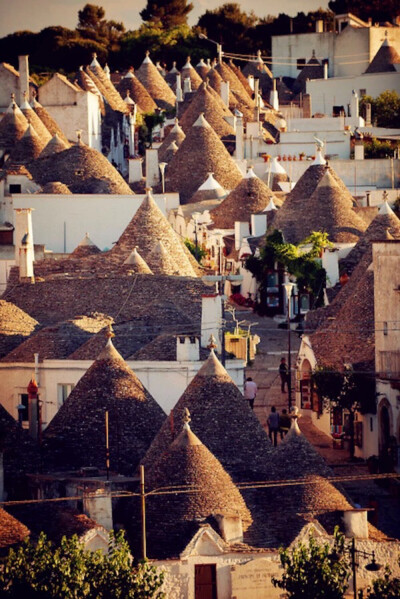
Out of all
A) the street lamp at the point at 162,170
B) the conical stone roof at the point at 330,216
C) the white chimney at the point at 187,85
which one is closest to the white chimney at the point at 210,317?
the conical stone roof at the point at 330,216

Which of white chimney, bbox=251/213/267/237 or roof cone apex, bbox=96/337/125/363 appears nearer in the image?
roof cone apex, bbox=96/337/125/363

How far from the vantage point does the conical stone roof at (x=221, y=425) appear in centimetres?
4494

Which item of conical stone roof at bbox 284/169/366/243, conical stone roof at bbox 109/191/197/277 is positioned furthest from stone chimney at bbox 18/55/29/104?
conical stone roof at bbox 109/191/197/277

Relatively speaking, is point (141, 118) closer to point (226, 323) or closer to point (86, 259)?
point (86, 259)

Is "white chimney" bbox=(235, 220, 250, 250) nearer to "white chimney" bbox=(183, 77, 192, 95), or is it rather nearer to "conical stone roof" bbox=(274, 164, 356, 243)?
"conical stone roof" bbox=(274, 164, 356, 243)

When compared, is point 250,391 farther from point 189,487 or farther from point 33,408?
point 189,487

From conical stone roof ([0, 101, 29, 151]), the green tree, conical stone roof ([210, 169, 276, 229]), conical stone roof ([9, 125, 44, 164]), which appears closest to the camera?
the green tree

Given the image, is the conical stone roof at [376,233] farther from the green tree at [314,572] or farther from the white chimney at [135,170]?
the green tree at [314,572]

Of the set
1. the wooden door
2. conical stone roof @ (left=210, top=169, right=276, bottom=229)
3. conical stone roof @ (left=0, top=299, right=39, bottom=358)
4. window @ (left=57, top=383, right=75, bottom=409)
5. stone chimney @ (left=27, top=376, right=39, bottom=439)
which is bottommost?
the wooden door

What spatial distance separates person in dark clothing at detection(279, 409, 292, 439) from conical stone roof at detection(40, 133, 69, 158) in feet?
99.0

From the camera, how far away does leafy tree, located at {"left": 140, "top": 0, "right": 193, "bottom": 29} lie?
141 m

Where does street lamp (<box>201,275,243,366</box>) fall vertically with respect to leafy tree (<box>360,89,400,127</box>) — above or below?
below

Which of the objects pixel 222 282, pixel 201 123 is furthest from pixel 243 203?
pixel 222 282

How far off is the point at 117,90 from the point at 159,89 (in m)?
3.68
